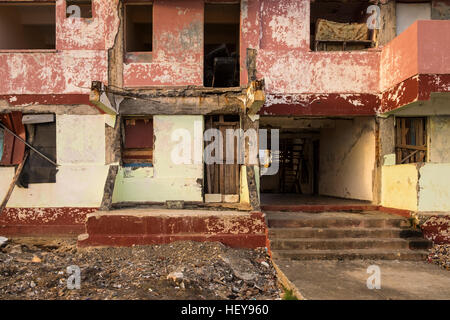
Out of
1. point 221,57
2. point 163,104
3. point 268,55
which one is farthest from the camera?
point 221,57

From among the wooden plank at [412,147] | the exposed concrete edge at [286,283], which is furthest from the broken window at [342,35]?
the exposed concrete edge at [286,283]

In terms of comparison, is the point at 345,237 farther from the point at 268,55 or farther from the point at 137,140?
the point at 137,140

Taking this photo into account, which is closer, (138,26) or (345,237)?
(345,237)

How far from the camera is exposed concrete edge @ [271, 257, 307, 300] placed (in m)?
4.49

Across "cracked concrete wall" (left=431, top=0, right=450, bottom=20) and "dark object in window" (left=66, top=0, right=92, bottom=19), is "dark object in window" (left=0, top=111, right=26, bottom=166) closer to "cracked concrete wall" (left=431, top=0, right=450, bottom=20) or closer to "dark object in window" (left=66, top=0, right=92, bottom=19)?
"dark object in window" (left=66, top=0, right=92, bottom=19)

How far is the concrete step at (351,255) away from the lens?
607cm

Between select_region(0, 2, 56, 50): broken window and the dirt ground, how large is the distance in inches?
252

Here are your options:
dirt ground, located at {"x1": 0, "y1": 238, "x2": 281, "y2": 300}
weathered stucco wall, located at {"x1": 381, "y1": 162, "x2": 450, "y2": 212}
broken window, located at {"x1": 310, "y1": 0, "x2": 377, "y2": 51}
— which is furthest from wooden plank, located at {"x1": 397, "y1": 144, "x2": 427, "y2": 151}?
dirt ground, located at {"x1": 0, "y1": 238, "x2": 281, "y2": 300}

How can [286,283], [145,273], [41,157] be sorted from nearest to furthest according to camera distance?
[286,283] → [145,273] → [41,157]

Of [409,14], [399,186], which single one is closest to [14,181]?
[399,186]

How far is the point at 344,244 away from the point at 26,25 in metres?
11.3

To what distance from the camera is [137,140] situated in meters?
8.43

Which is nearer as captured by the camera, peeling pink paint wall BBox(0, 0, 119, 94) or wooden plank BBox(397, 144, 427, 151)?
peeling pink paint wall BBox(0, 0, 119, 94)

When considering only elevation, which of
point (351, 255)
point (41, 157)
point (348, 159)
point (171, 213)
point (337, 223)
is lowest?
point (351, 255)
